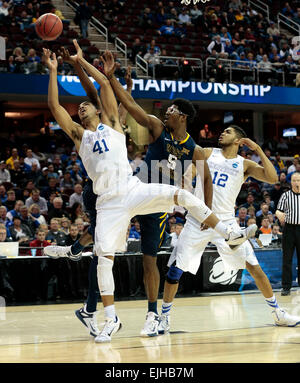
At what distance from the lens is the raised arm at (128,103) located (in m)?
5.50

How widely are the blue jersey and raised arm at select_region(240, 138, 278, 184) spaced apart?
67 centimetres

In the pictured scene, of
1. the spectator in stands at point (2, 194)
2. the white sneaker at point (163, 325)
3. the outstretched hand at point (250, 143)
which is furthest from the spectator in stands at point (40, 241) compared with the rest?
the outstretched hand at point (250, 143)

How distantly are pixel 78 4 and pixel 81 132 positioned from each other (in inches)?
687

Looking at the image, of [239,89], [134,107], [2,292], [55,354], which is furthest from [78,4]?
[55,354]

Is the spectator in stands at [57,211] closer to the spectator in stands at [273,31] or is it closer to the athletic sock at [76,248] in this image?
the athletic sock at [76,248]

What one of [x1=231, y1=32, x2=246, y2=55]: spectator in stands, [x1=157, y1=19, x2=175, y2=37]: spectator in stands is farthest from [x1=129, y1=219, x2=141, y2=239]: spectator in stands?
[x1=231, y1=32, x2=246, y2=55]: spectator in stands

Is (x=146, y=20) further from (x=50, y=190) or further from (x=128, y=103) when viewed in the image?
(x=128, y=103)

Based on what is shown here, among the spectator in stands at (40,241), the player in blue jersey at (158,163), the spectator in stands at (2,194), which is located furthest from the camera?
the spectator in stands at (2,194)

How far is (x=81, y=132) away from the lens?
5.63 m

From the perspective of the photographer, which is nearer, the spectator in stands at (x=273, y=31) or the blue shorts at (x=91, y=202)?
the blue shorts at (x=91, y=202)

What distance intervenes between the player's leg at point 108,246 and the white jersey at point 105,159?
0.16 m

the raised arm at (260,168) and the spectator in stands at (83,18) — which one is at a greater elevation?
the spectator in stands at (83,18)

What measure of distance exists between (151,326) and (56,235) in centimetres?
540

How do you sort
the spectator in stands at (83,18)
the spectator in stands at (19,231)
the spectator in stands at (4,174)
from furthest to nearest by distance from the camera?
the spectator in stands at (83,18), the spectator in stands at (4,174), the spectator in stands at (19,231)
